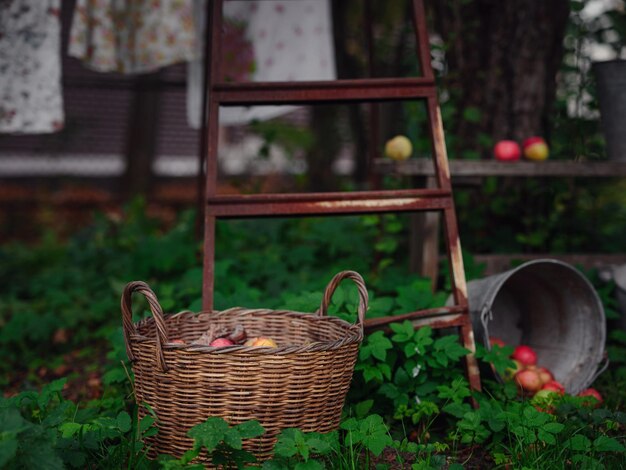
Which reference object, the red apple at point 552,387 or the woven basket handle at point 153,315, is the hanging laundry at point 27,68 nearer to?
the woven basket handle at point 153,315

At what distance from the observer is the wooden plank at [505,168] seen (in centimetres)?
305

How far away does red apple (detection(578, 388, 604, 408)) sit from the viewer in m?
2.40

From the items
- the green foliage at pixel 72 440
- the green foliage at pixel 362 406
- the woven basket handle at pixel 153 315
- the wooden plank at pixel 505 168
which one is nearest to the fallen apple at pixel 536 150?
the wooden plank at pixel 505 168

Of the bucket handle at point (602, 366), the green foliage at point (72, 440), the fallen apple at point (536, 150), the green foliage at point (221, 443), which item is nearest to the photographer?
the green foliage at point (72, 440)

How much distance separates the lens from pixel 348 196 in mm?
2492

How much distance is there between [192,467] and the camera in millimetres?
1820

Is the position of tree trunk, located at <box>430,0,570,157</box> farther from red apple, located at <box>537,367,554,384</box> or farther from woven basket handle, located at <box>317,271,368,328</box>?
woven basket handle, located at <box>317,271,368,328</box>

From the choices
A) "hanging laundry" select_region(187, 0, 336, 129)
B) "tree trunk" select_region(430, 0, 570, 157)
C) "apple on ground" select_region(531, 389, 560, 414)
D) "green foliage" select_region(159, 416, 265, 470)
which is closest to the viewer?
"green foliage" select_region(159, 416, 265, 470)

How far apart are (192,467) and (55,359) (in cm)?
207

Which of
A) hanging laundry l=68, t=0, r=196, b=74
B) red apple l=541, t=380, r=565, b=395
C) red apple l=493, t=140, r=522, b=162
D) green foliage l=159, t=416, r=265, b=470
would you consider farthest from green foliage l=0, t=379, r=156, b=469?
hanging laundry l=68, t=0, r=196, b=74

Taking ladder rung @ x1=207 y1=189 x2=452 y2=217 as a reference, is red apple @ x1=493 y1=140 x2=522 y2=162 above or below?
above

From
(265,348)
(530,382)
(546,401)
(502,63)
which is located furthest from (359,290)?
(502,63)

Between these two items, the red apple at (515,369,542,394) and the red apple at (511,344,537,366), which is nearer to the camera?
the red apple at (515,369,542,394)

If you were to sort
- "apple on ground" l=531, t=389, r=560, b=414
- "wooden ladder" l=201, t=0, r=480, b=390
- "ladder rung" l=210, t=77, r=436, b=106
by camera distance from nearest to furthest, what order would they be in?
1. "apple on ground" l=531, t=389, r=560, b=414
2. "wooden ladder" l=201, t=0, r=480, b=390
3. "ladder rung" l=210, t=77, r=436, b=106
